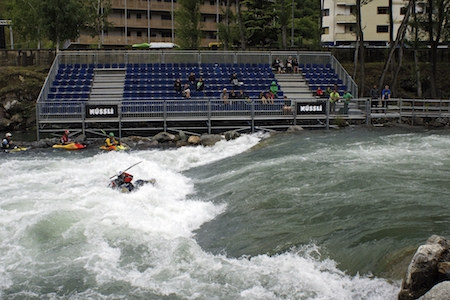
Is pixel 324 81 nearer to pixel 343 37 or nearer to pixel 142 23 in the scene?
pixel 343 37

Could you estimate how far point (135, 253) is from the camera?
9195 millimetres

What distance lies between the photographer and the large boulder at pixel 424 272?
6.48m

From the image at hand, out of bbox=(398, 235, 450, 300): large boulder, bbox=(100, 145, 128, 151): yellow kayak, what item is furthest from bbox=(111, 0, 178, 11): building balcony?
bbox=(398, 235, 450, 300): large boulder

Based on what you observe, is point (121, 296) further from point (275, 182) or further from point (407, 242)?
point (275, 182)

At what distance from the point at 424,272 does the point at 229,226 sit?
4914 mm

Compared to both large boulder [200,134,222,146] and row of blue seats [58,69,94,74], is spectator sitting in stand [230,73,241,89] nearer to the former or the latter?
large boulder [200,134,222,146]

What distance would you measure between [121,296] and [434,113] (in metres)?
22.7

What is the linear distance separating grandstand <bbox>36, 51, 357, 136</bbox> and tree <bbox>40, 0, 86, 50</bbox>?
574 centimetres

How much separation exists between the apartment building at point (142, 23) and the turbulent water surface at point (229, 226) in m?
41.4

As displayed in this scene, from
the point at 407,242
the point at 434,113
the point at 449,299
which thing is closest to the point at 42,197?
the point at 407,242

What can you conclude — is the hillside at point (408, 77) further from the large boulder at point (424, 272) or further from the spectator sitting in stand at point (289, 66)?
the large boulder at point (424, 272)

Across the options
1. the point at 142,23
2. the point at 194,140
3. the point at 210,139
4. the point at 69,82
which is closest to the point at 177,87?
the point at 194,140

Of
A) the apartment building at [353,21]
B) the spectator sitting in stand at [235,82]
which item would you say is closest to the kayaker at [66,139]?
the spectator sitting in stand at [235,82]

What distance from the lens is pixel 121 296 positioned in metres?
7.68
